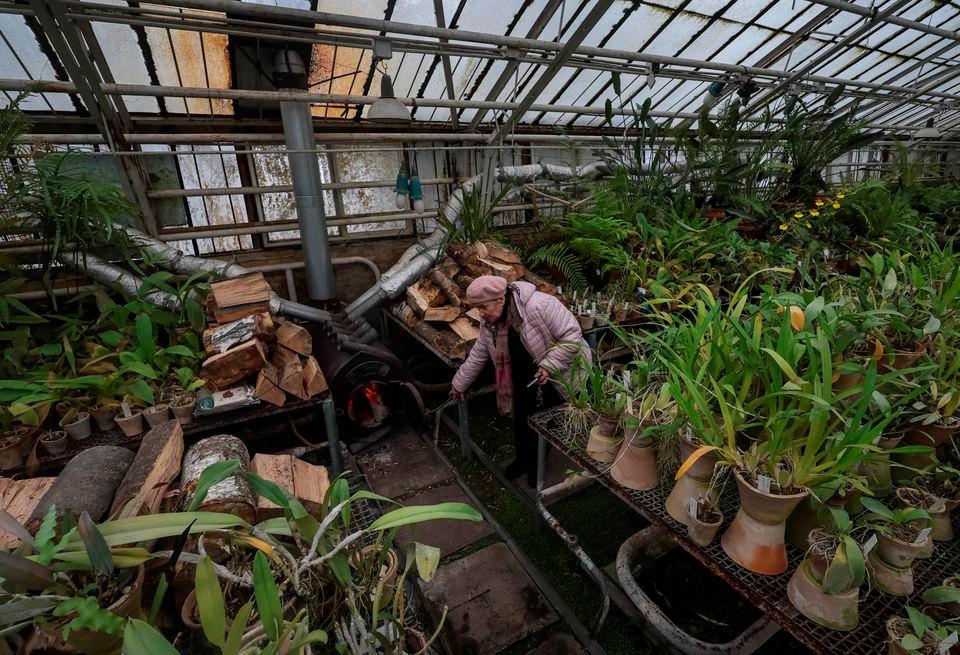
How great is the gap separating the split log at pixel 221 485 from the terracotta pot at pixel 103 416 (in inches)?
49.8

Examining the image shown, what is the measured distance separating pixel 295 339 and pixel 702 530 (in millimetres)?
2566

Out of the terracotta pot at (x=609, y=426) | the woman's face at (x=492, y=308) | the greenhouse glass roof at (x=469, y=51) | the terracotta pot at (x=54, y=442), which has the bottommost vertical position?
the terracotta pot at (x=54, y=442)

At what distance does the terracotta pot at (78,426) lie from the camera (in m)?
2.23

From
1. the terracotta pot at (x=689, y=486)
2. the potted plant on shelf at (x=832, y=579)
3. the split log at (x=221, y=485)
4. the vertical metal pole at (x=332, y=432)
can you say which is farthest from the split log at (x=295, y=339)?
the potted plant on shelf at (x=832, y=579)

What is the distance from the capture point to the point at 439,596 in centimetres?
215

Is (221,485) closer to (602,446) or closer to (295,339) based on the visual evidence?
(602,446)

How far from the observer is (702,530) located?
1230mm

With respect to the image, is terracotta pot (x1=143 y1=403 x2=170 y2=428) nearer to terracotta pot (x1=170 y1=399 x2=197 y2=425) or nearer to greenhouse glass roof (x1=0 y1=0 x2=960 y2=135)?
terracotta pot (x1=170 y1=399 x2=197 y2=425)

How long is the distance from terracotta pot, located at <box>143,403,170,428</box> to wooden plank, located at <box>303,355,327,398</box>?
72 cm

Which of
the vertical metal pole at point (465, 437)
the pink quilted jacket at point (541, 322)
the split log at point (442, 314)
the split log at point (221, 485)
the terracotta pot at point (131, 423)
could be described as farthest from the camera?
the split log at point (442, 314)

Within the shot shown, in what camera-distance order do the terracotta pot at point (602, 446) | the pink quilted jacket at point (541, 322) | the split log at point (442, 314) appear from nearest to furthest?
1. the terracotta pot at point (602, 446)
2. the pink quilted jacket at point (541, 322)
3. the split log at point (442, 314)

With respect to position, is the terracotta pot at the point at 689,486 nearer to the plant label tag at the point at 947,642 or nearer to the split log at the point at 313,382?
the plant label tag at the point at 947,642

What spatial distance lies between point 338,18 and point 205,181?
2.51 m

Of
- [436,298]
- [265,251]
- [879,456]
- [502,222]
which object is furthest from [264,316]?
[502,222]
